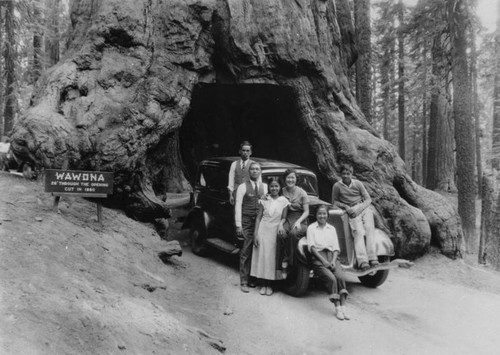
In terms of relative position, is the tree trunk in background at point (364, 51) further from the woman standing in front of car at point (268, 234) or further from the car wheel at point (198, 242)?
the woman standing in front of car at point (268, 234)

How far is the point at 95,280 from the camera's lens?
4.73 meters

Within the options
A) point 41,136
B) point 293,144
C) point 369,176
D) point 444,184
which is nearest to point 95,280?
point 41,136

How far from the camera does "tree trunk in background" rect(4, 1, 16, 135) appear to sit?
17188mm

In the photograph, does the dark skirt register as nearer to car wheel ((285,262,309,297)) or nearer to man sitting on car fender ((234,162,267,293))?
car wheel ((285,262,309,297))

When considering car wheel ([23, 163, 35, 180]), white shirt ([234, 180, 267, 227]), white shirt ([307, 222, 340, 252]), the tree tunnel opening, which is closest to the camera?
white shirt ([307, 222, 340, 252])

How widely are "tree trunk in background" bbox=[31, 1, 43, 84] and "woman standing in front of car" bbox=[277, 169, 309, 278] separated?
16037mm

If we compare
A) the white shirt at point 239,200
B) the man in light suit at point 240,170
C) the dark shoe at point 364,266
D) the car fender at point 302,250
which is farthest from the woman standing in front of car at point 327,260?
the man in light suit at point 240,170

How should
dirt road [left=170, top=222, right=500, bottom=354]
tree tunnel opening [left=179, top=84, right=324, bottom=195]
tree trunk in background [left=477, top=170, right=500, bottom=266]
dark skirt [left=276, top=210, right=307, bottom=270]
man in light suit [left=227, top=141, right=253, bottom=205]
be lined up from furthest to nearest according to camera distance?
tree tunnel opening [left=179, top=84, right=324, bottom=195]
tree trunk in background [left=477, top=170, right=500, bottom=266]
man in light suit [left=227, top=141, right=253, bottom=205]
dark skirt [left=276, top=210, right=307, bottom=270]
dirt road [left=170, top=222, right=500, bottom=354]

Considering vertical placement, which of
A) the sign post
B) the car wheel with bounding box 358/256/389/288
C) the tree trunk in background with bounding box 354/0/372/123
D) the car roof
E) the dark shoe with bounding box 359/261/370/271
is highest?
the tree trunk in background with bounding box 354/0/372/123

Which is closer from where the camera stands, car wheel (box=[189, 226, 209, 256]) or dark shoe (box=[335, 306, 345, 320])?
dark shoe (box=[335, 306, 345, 320])

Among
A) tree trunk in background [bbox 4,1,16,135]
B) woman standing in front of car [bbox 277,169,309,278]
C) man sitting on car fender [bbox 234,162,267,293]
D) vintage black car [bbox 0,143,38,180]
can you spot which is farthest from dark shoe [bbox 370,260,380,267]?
tree trunk in background [bbox 4,1,16,135]

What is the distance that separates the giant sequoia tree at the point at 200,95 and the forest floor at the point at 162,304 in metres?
1.10

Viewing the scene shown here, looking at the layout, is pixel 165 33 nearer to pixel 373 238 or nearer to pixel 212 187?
pixel 212 187

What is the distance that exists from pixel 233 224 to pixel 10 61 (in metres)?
16.1
